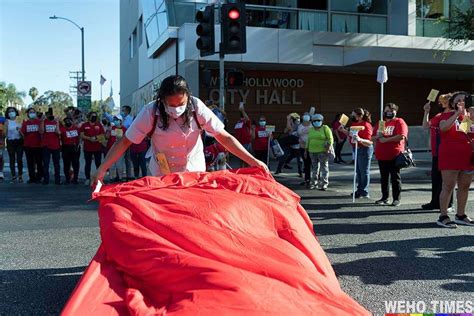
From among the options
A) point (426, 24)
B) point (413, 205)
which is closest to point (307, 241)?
point (413, 205)

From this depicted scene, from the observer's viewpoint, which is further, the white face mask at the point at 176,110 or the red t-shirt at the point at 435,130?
the red t-shirt at the point at 435,130

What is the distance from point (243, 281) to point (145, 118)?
6.47 feet

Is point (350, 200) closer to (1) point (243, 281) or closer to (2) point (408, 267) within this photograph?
(2) point (408, 267)

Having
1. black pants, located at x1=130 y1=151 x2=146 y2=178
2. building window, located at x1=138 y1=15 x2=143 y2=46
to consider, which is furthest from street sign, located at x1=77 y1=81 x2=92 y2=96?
black pants, located at x1=130 y1=151 x2=146 y2=178

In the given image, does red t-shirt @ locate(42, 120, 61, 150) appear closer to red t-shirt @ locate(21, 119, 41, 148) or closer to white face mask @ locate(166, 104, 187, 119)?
red t-shirt @ locate(21, 119, 41, 148)

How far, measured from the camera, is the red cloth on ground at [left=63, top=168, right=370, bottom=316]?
3.31 metres

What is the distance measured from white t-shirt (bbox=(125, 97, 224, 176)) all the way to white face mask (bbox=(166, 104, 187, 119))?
0.05 meters

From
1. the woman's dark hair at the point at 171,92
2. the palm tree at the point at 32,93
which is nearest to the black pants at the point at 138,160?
the woman's dark hair at the point at 171,92

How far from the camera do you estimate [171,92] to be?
4.54 meters

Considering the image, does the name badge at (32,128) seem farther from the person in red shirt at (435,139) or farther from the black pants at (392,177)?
the person in red shirt at (435,139)

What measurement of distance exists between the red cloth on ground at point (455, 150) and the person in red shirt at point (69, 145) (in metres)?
9.62

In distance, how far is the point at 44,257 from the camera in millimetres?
6020

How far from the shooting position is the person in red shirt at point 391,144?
970 cm

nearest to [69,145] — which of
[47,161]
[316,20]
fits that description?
[47,161]
